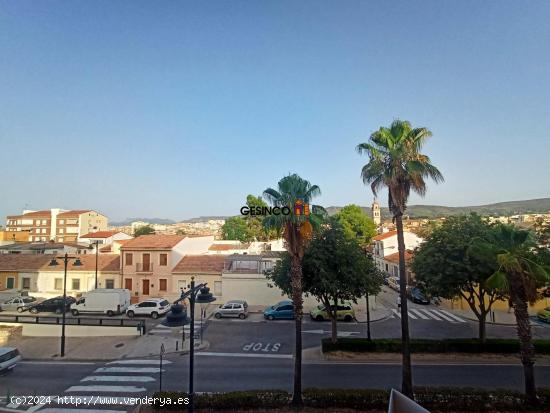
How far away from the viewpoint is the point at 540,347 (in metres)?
20.2

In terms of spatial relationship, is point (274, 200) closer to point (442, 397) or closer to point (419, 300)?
point (442, 397)

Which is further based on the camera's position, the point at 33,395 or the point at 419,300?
the point at 419,300

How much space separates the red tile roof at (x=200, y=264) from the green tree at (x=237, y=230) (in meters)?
35.2

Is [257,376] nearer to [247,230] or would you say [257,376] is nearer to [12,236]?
[247,230]

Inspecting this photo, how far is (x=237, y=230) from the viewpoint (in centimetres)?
7806

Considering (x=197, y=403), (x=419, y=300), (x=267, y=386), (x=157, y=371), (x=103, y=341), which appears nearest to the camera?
(x=197, y=403)

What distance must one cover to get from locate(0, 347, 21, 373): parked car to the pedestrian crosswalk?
97.1 feet

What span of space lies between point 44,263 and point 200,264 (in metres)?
19.5

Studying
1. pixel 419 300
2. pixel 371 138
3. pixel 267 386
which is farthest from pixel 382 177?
pixel 419 300

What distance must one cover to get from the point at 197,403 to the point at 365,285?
12.4 m

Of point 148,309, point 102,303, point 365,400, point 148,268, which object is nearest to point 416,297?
point 365,400

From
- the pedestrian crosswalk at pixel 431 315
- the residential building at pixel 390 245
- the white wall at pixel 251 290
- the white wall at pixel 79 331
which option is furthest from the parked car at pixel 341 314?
the residential building at pixel 390 245

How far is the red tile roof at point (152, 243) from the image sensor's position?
38.2m

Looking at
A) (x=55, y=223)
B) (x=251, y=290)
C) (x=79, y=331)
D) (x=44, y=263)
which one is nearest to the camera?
(x=79, y=331)
